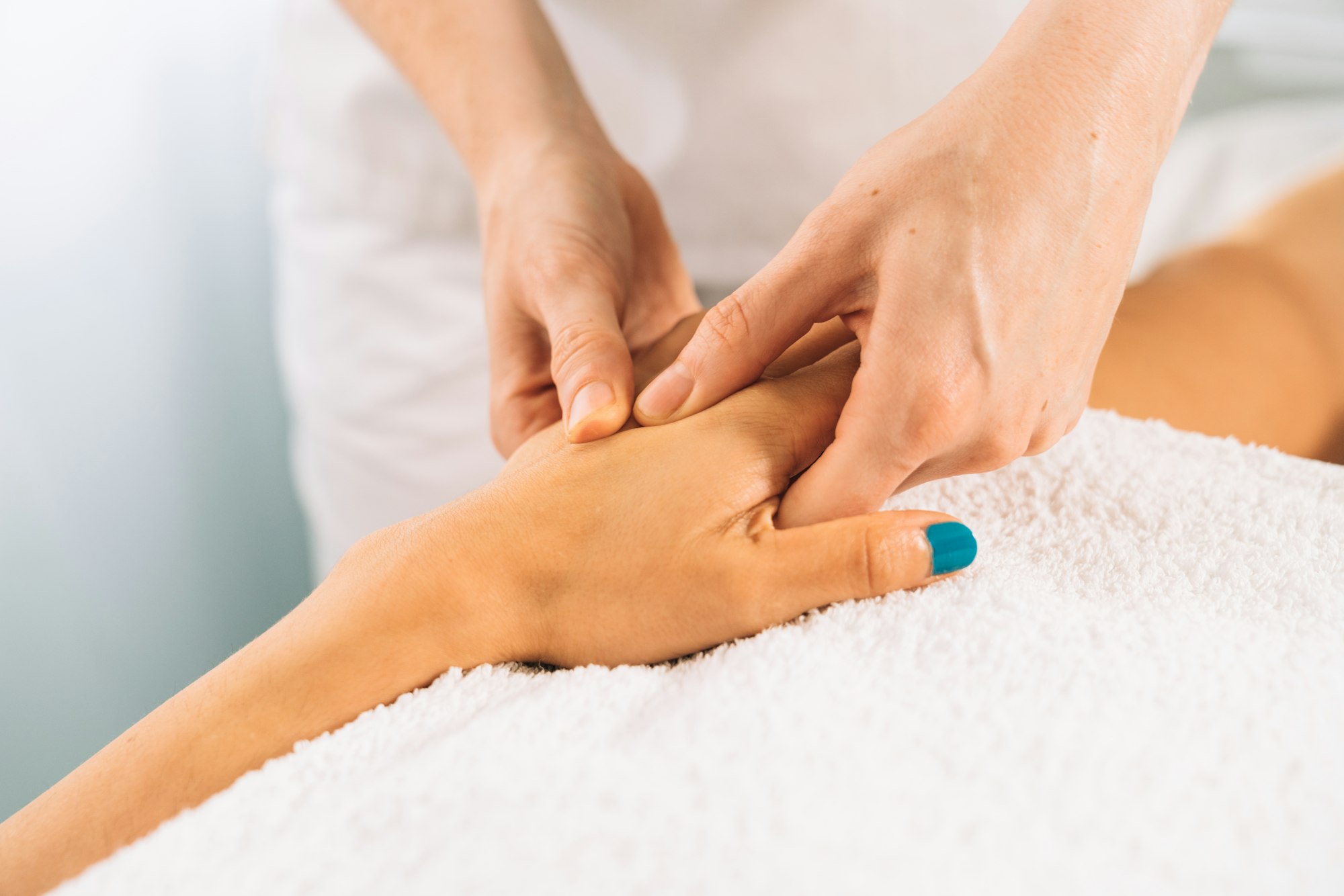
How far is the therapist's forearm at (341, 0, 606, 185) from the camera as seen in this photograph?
89cm

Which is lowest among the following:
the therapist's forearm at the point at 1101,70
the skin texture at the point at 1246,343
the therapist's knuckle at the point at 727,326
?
the skin texture at the point at 1246,343

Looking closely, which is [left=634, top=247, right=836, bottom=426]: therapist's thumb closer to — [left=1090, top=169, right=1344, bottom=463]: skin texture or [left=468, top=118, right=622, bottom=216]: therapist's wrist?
[left=468, top=118, right=622, bottom=216]: therapist's wrist

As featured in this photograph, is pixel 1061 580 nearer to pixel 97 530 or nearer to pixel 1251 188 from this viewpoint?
pixel 1251 188

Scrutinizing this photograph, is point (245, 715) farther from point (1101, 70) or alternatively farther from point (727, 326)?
point (1101, 70)

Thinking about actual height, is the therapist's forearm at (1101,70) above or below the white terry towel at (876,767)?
above

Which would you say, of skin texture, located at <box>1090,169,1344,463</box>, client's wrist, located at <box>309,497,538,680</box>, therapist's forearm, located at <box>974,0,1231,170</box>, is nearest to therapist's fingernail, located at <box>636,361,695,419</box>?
client's wrist, located at <box>309,497,538,680</box>

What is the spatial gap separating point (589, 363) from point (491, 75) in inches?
15.3

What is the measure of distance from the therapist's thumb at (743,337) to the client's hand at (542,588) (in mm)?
16

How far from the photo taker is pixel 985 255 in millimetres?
554

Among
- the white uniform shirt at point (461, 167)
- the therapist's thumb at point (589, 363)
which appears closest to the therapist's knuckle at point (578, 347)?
the therapist's thumb at point (589, 363)

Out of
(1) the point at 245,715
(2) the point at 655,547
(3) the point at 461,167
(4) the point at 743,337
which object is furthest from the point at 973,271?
(3) the point at 461,167

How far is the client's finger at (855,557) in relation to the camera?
57 cm

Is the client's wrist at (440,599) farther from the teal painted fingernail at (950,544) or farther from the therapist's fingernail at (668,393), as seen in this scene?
the teal painted fingernail at (950,544)

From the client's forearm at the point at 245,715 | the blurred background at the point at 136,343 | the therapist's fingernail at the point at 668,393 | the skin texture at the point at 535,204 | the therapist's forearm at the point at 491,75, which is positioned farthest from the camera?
the blurred background at the point at 136,343
